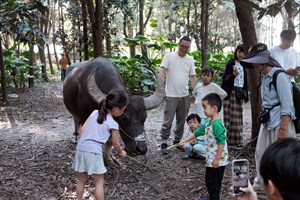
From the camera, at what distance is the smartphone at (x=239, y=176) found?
6.92 ft

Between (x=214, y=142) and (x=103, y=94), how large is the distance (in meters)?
1.75

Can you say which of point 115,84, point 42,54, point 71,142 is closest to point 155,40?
point 42,54

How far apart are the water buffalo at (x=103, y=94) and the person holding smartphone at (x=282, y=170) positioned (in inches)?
120

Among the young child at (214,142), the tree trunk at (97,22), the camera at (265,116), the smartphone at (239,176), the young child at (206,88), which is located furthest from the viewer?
the tree trunk at (97,22)

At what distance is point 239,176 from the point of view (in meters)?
2.23

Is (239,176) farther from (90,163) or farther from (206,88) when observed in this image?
(206,88)

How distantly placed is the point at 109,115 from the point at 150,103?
53.7 inches

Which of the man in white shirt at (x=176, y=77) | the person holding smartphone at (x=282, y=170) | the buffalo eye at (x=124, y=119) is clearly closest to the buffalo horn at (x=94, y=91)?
the buffalo eye at (x=124, y=119)

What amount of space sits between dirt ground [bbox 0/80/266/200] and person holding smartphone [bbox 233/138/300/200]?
298 centimetres

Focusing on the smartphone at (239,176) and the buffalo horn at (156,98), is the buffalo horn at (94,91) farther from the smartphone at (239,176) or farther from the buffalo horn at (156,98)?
the smartphone at (239,176)

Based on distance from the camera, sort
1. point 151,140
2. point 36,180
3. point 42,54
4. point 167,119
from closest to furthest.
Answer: point 36,180
point 167,119
point 151,140
point 42,54

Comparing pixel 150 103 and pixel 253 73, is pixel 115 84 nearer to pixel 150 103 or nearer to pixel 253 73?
pixel 150 103

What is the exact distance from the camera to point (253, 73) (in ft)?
17.5

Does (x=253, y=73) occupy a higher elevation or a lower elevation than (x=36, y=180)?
higher
